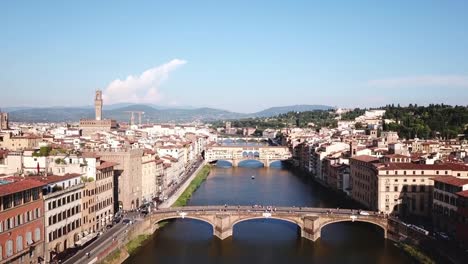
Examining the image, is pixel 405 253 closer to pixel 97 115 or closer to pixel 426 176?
pixel 426 176

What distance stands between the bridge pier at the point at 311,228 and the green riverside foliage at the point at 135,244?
10.9 metres

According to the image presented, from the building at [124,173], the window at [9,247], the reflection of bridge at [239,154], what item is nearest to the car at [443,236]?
the building at [124,173]

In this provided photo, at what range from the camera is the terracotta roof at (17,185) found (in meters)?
26.9

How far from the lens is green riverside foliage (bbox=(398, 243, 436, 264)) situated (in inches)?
1306

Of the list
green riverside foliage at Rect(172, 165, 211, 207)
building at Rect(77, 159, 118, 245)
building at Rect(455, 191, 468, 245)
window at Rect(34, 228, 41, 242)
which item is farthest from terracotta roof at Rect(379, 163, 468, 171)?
window at Rect(34, 228, 41, 242)

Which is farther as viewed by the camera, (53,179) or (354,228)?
(354,228)

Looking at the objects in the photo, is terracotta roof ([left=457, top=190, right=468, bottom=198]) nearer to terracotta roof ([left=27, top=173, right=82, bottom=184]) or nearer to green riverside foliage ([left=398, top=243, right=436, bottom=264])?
green riverside foliage ([left=398, top=243, right=436, bottom=264])

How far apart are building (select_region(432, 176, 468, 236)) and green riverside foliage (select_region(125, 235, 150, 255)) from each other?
63.9 ft

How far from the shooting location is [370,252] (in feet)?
123

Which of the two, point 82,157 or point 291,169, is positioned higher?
point 82,157

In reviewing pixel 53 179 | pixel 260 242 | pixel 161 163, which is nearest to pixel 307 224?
pixel 260 242

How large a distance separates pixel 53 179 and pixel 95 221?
22.1 ft

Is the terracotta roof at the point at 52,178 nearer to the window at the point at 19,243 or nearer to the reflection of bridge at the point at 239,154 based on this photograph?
the window at the point at 19,243

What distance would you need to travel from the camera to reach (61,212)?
33125mm
